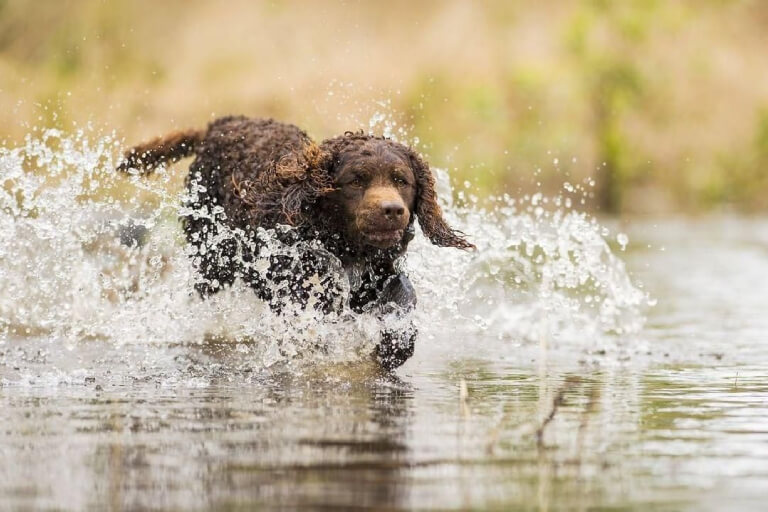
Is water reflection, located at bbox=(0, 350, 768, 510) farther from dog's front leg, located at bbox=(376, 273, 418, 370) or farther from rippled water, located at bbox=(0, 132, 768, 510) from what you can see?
dog's front leg, located at bbox=(376, 273, 418, 370)

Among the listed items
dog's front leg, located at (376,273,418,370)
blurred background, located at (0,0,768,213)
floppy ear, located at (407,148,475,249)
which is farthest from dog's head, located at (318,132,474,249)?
blurred background, located at (0,0,768,213)

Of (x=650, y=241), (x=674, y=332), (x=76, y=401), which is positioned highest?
(x=650, y=241)

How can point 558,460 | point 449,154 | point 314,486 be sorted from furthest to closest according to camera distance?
point 449,154 < point 558,460 < point 314,486

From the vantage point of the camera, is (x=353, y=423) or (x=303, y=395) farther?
(x=303, y=395)

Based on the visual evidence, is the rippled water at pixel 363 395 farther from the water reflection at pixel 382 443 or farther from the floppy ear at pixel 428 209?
the floppy ear at pixel 428 209

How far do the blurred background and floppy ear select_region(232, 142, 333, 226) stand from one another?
882 cm

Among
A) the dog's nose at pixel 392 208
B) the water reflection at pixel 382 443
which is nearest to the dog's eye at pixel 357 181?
the dog's nose at pixel 392 208

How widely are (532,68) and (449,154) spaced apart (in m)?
4.70

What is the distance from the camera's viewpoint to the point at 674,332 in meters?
8.80

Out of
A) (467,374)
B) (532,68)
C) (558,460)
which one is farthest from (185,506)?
(532,68)

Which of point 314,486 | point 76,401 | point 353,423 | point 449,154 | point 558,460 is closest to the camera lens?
point 314,486

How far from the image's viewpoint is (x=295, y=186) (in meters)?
6.61

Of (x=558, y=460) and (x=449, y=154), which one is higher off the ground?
(x=449, y=154)

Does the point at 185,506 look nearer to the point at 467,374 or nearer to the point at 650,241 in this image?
the point at 467,374
